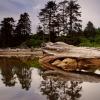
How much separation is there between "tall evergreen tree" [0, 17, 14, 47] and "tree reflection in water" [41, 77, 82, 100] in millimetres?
48935

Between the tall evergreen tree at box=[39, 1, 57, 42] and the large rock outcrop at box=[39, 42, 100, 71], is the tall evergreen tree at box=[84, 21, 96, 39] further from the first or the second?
the large rock outcrop at box=[39, 42, 100, 71]

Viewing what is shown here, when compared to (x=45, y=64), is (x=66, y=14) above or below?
above

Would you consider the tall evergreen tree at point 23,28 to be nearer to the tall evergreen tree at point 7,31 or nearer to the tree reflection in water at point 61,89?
the tall evergreen tree at point 7,31

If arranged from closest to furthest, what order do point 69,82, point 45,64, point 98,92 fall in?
point 98,92
point 69,82
point 45,64

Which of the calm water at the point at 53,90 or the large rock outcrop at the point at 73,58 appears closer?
the calm water at the point at 53,90

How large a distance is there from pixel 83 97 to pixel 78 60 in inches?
344

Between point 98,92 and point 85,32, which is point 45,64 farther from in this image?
point 85,32

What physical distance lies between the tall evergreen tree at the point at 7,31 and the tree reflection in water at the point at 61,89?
48.9m

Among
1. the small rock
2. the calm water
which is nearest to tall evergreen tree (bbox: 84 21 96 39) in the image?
the small rock

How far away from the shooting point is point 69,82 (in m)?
11.4

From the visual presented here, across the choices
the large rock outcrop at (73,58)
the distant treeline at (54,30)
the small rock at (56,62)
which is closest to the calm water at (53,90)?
the large rock outcrop at (73,58)

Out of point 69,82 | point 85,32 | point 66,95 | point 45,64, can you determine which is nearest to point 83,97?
point 66,95

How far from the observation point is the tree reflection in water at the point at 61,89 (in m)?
8.60

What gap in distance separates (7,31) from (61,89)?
52.6m
